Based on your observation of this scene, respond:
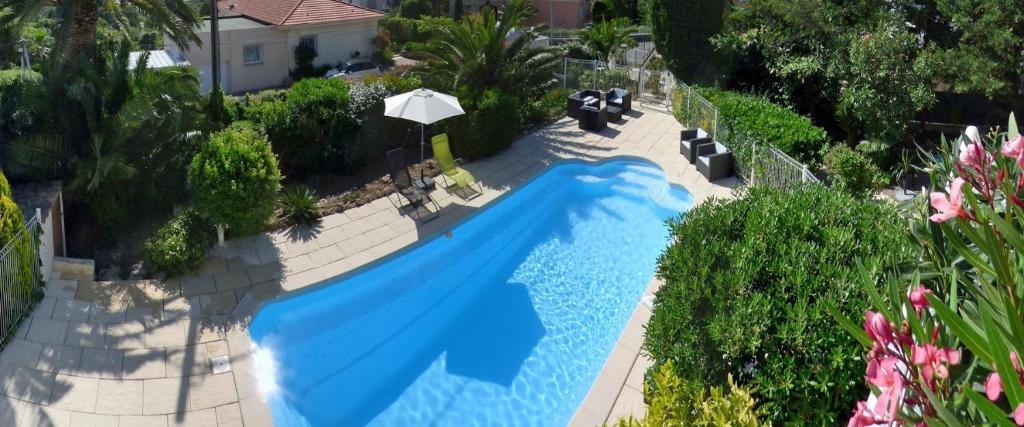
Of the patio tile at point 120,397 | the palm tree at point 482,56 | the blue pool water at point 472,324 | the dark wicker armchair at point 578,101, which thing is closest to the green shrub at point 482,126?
the palm tree at point 482,56

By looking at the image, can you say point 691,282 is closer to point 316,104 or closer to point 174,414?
point 174,414

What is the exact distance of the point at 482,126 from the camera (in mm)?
19250

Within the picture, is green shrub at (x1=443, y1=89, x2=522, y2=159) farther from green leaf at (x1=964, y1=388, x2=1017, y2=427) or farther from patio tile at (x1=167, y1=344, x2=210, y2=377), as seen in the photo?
green leaf at (x1=964, y1=388, x2=1017, y2=427)

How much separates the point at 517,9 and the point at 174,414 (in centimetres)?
1499

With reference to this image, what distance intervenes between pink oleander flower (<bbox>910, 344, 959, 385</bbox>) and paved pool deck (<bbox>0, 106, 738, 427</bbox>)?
20.1 ft

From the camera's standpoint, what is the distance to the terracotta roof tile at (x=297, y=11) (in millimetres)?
37656

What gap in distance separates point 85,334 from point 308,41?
29.9 metres

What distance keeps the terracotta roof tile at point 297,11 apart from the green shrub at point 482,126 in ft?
68.7

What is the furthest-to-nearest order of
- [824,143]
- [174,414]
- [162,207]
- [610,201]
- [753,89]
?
[753,89] < [610,201] < [824,143] < [162,207] < [174,414]

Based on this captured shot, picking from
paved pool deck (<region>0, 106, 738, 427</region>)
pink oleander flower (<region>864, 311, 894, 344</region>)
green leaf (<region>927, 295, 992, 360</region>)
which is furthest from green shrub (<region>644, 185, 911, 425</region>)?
pink oleander flower (<region>864, 311, 894, 344</region>)

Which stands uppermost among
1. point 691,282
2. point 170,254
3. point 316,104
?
point 316,104

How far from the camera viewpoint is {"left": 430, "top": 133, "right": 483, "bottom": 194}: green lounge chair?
17.0 m

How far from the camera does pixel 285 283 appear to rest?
12914 mm

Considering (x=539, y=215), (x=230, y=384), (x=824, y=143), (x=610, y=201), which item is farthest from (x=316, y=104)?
(x=824, y=143)
